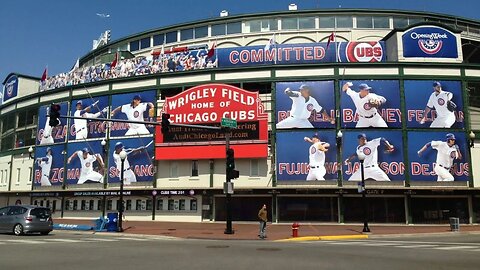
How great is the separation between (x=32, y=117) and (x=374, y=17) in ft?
128

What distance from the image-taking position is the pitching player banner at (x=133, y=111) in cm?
4162

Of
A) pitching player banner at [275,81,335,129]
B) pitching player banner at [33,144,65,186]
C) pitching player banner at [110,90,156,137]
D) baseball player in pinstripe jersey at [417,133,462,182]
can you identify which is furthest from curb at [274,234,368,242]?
pitching player banner at [33,144,65,186]

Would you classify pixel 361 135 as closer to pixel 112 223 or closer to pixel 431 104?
pixel 431 104

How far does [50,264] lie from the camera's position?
12914mm

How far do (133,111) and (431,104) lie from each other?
2573 cm

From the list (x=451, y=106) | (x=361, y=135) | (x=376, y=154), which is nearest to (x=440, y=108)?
(x=451, y=106)

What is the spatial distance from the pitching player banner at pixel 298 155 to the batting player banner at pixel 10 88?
33.1m

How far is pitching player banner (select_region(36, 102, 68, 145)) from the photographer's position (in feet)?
149

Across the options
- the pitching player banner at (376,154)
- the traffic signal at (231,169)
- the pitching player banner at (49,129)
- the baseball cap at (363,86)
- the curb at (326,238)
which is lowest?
Answer: the curb at (326,238)

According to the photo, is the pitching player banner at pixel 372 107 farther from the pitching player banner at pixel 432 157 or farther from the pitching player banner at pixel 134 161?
the pitching player banner at pixel 134 161

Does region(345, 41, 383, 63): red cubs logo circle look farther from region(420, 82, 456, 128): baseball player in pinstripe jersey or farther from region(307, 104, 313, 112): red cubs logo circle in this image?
region(307, 104, 313, 112): red cubs logo circle

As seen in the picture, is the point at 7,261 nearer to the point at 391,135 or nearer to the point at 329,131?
the point at 329,131

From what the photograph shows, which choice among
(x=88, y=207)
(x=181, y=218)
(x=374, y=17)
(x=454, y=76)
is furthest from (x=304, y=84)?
(x=88, y=207)

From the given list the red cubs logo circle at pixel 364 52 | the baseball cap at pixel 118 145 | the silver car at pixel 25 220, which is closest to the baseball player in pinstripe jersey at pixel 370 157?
the red cubs logo circle at pixel 364 52
